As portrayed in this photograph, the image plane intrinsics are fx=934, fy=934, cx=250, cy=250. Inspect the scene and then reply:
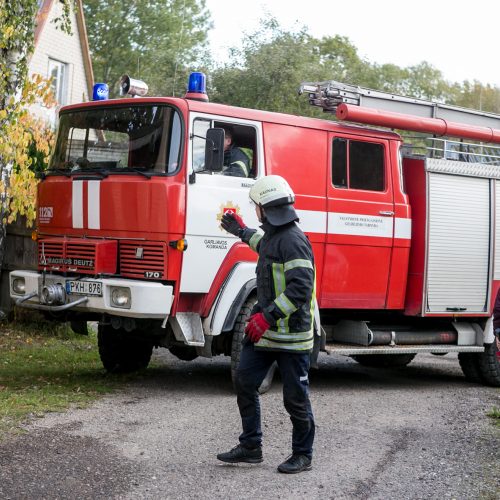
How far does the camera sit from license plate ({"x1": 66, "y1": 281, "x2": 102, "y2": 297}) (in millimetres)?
8578

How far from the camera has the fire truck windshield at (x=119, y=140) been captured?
341 inches

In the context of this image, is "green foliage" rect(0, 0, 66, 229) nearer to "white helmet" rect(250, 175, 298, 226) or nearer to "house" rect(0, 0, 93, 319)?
"white helmet" rect(250, 175, 298, 226)

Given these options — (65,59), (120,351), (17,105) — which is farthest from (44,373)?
(65,59)

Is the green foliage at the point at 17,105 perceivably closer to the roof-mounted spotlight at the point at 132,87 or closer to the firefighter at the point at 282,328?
the roof-mounted spotlight at the point at 132,87

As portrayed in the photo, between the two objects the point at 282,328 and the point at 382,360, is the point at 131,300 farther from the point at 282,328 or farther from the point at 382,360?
the point at 382,360

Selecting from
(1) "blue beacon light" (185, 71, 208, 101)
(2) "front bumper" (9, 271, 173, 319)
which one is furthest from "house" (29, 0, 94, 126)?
(2) "front bumper" (9, 271, 173, 319)

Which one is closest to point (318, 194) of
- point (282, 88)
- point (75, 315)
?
point (75, 315)

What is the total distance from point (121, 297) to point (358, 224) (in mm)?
2892

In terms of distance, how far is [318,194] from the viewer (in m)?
9.67

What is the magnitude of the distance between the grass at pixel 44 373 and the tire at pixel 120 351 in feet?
0.61

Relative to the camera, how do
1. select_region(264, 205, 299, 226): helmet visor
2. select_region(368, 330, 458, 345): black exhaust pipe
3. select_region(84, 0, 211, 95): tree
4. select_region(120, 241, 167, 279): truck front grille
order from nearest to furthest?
select_region(264, 205, 299, 226): helmet visor, select_region(120, 241, 167, 279): truck front grille, select_region(368, 330, 458, 345): black exhaust pipe, select_region(84, 0, 211, 95): tree

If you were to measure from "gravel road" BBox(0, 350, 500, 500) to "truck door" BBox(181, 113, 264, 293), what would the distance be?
122 cm

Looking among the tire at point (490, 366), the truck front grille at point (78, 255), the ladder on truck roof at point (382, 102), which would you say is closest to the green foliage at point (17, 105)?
the truck front grille at point (78, 255)

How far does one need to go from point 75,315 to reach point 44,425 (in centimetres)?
209
